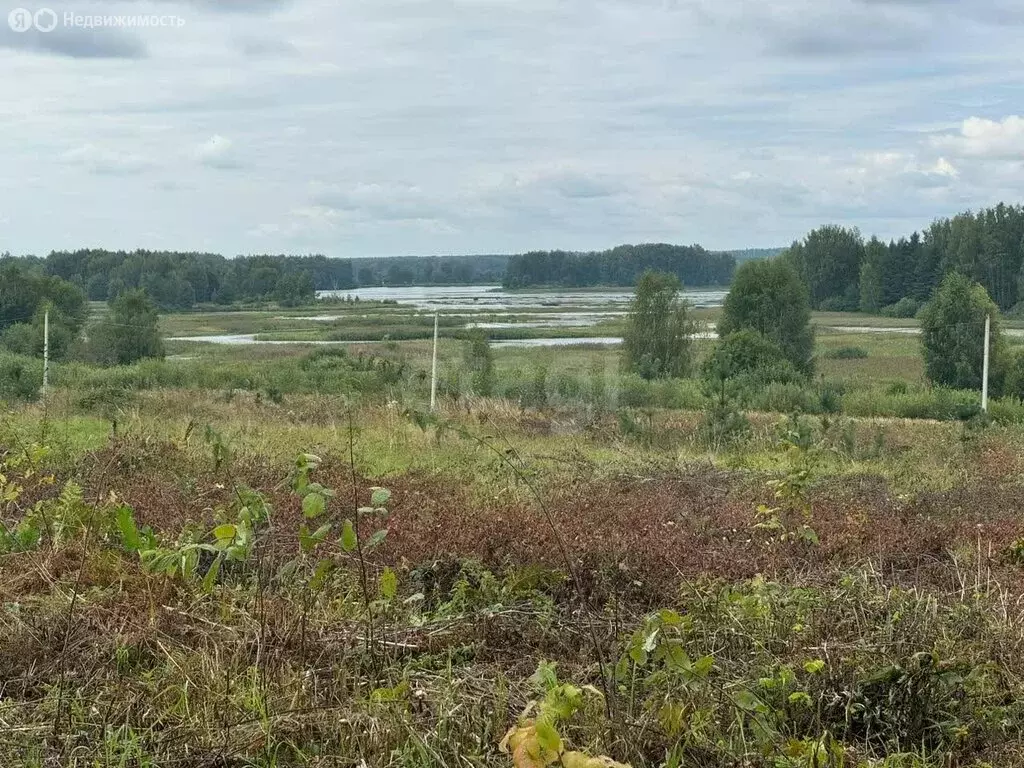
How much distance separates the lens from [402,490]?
8117mm

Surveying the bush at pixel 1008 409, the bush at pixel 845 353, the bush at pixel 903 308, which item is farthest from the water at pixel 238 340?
the bush at pixel 903 308

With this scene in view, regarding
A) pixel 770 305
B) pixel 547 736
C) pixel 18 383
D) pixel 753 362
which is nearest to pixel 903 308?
pixel 770 305

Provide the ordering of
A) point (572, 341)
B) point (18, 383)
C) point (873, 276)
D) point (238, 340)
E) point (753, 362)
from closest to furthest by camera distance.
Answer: point (18, 383) → point (753, 362) → point (572, 341) → point (238, 340) → point (873, 276)

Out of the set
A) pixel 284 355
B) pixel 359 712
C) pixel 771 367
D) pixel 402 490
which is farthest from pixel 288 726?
pixel 284 355

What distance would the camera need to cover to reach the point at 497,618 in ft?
14.8

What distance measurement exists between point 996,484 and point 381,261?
306 feet

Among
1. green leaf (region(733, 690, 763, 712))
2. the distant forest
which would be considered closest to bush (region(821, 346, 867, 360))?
the distant forest

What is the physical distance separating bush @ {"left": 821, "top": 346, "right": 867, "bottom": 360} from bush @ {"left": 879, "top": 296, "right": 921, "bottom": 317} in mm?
20747

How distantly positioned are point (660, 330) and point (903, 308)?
1370 inches

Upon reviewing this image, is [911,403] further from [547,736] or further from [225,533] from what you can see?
[547,736]

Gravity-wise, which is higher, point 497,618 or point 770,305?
point 770,305

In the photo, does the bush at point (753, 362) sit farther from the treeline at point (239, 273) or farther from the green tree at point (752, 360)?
the treeline at point (239, 273)

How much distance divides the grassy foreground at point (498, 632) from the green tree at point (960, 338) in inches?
915

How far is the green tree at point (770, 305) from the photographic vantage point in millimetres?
46875
